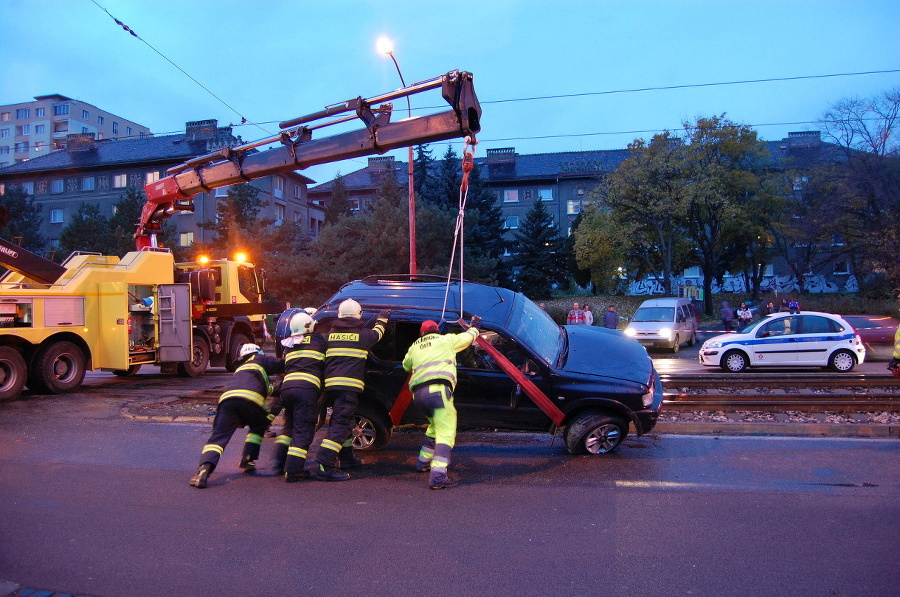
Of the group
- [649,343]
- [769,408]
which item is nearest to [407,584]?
[769,408]

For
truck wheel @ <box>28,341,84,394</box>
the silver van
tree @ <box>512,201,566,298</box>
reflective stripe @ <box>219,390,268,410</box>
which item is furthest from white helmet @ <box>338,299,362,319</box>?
tree @ <box>512,201,566,298</box>

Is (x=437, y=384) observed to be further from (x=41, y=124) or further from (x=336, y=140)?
(x=41, y=124)

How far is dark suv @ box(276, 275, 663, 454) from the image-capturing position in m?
6.59

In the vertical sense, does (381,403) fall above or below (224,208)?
below

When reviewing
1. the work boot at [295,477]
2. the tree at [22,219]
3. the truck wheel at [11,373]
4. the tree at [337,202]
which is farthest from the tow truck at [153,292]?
the tree at [22,219]

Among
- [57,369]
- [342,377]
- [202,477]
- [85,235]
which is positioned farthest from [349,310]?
[85,235]

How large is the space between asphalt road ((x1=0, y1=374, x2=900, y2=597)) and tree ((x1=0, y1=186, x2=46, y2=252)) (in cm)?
4226

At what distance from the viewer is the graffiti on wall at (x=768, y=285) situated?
41469 mm

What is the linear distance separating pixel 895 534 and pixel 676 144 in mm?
28607

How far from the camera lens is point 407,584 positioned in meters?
4.00

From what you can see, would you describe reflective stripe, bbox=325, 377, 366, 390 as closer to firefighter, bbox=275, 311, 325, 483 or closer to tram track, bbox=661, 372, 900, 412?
firefighter, bbox=275, 311, 325, 483

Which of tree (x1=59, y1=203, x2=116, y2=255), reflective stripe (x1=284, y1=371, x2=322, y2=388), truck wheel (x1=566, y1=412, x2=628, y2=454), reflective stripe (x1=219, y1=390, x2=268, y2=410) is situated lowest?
truck wheel (x1=566, y1=412, x2=628, y2=454)

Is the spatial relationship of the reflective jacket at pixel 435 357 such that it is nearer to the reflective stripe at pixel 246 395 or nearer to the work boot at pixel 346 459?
the work boot at pixel 346 459

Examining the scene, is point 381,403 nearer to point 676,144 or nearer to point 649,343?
point 649,343
